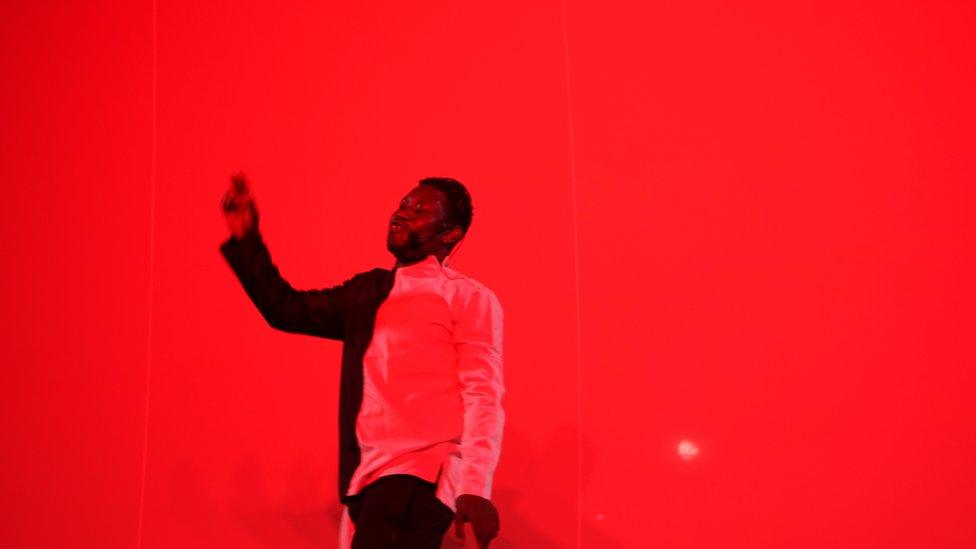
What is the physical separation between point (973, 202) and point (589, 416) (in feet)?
3.78

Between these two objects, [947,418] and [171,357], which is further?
[171,357]

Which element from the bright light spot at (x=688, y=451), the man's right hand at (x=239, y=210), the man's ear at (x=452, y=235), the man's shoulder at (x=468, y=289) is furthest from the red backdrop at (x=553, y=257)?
the man's right hand at (x=239, y=210)

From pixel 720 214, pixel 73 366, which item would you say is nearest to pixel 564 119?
pixel 720 214

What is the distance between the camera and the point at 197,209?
2.95m

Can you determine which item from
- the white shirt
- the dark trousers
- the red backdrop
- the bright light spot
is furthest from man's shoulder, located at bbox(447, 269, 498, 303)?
the bright light spot

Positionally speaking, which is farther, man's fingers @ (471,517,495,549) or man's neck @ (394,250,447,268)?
man's neck @ (394,250,447,268)

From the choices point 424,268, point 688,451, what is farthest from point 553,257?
point 424,268

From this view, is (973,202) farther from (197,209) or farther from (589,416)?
(197,209)

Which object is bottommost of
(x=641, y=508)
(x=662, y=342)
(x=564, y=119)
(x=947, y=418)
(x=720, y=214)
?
(x=641, y=508)

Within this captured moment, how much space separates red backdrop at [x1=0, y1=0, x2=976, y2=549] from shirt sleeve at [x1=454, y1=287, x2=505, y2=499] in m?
1.07

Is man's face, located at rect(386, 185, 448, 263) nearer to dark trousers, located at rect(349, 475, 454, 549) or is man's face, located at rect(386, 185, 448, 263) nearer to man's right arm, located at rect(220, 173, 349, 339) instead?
man's right arm, located at rect(220, 173, 349, 339)

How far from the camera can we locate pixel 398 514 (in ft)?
4.87

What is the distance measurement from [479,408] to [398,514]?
204 mm

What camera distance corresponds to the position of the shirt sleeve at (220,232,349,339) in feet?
5.49
